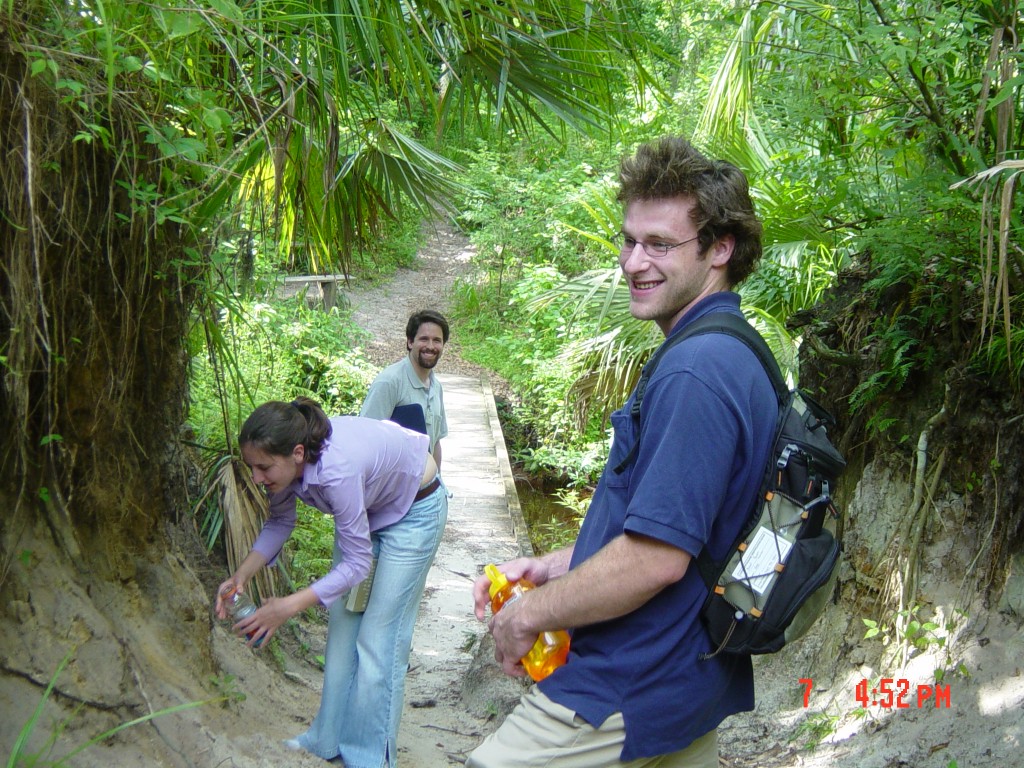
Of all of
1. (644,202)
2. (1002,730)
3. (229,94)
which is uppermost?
(229,94)

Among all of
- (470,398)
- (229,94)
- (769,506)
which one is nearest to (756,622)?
(769,506)

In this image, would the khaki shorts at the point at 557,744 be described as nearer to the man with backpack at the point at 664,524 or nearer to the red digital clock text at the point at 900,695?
the man with backpack at the point at 664,524

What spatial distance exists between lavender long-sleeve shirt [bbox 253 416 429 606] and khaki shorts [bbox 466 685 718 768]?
1.50 metres

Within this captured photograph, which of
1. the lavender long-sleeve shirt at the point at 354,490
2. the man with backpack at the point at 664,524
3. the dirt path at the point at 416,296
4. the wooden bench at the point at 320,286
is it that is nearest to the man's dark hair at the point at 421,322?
the lavender long-sleeve shirt at the point at 354,490

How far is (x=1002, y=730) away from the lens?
12.8 feet

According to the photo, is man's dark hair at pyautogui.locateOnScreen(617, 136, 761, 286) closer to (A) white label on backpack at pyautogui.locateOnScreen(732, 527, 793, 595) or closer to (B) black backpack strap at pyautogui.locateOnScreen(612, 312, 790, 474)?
(B) black backpack strap at pyautogui.locateOnScreen(612, 312, 790, 474)

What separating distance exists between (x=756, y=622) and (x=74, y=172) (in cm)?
197

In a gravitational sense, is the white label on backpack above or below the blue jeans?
above

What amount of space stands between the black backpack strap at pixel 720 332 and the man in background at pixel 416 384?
11.9ft

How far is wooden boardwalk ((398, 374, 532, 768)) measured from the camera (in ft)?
17.0

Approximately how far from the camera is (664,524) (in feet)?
6.59

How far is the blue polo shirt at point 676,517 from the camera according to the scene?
2029 mm

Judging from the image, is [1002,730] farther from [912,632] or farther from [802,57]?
[802,57]

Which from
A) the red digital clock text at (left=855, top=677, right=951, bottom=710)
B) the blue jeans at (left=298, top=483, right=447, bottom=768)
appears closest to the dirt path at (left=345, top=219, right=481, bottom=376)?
the blue jeans at (left=298, top=483, right=447, bottom=768)
